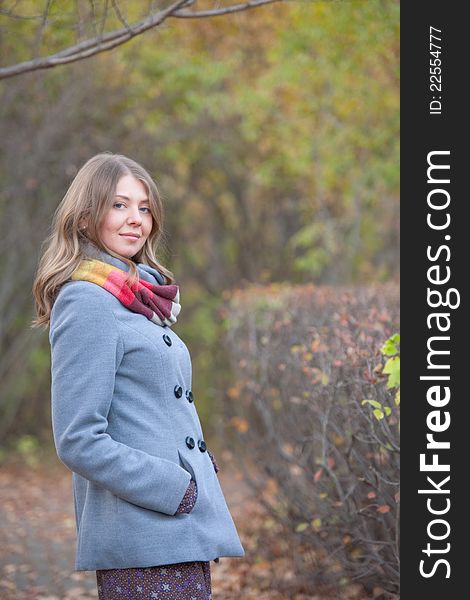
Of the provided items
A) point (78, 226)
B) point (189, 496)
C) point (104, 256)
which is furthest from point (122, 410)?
point (78, 226)

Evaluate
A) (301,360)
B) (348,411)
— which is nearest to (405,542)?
(348,411)

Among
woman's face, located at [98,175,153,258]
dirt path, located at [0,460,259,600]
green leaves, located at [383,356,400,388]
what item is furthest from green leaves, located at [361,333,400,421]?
dirt path, located at [0,460,259,600]

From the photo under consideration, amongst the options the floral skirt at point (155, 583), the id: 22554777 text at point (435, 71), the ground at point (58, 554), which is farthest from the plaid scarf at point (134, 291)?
the ground at point (58, 554)

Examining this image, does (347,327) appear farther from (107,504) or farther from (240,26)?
(240,26)

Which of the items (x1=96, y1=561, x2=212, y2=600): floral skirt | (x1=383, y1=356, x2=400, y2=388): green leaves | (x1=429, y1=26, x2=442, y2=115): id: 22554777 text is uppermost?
(x1=429, y1=26, x2=442, y2=115): id: 22554777 text

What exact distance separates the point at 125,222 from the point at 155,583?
1109 millimetres

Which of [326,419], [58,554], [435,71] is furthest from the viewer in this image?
[58,554]

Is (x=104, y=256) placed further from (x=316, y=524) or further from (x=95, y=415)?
(x=316, y=524)

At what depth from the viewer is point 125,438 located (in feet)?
8.98

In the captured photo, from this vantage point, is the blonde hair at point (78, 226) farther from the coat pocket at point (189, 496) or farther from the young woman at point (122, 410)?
the coat pocket at point (189, 496)

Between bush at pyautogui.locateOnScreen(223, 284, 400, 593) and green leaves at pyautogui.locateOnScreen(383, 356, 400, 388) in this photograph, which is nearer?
green leaves at pyautogui.locateOnScreen(383, 356, 400, 388)

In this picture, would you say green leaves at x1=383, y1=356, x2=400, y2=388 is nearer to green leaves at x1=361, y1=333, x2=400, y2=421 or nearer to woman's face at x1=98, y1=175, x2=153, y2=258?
green leaves at x1=361, y1=333, x2=400, y2=421

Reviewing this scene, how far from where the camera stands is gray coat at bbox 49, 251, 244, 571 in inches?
104

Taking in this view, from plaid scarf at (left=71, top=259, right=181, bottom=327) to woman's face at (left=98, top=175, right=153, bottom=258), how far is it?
0.38ft
